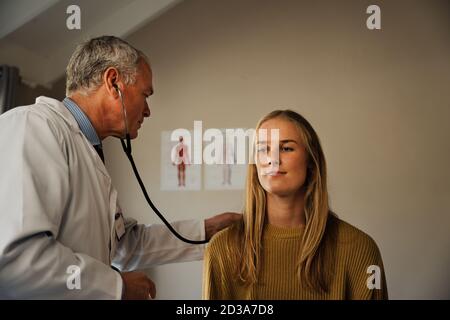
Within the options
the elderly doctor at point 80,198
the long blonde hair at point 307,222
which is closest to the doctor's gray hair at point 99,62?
the elderly doctor at point 80,198

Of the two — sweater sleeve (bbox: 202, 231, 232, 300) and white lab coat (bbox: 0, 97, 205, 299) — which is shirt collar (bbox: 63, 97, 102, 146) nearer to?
white lab coat (bbox: 0, 97, 205, 299)

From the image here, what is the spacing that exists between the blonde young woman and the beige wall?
3cm

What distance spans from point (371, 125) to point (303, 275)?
1.02 feet

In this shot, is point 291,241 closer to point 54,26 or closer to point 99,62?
point 99,62

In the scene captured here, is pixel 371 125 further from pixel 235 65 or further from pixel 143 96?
pixel 143 96

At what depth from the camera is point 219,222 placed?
0.92 m

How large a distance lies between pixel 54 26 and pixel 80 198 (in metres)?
0.39

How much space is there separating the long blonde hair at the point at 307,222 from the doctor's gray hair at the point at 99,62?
265mm

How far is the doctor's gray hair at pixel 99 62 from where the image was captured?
870 mm

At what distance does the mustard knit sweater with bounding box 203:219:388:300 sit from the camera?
0.86 meters

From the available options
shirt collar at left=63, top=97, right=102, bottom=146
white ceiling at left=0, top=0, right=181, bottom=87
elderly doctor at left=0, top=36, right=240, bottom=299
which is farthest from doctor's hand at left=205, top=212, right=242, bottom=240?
white ceiling at left=0, top=0, right=181, bottom=87

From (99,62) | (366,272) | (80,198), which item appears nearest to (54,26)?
(99,62)
